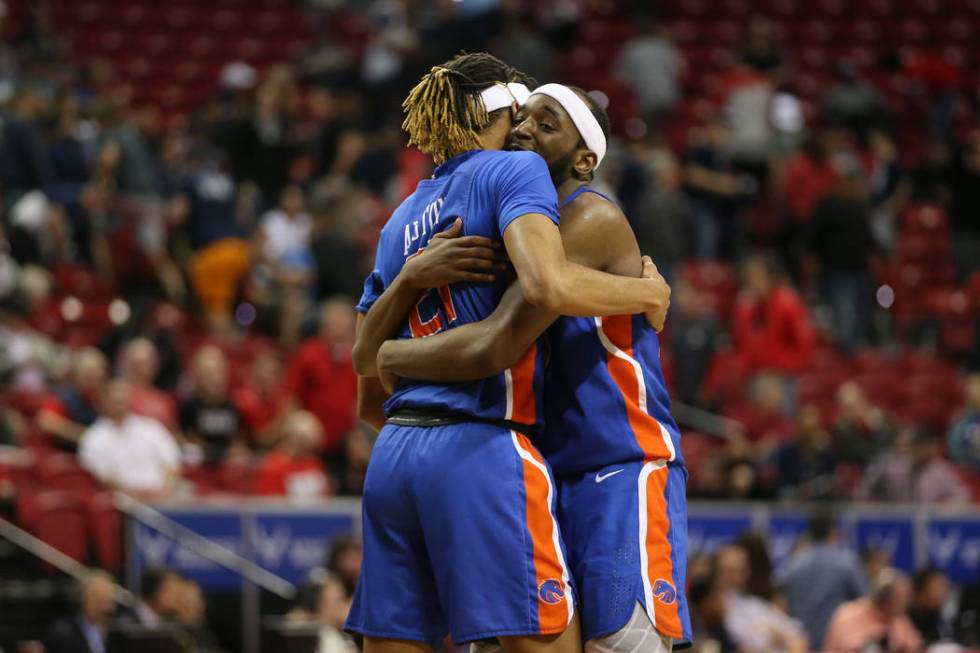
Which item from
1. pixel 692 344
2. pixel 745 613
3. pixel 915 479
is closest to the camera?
pixel 745 613

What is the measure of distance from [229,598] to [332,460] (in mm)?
2448

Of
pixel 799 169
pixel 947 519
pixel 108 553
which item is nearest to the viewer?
pixel 108 553

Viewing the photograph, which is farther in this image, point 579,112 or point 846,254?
point 846,254

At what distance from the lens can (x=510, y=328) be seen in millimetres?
3977

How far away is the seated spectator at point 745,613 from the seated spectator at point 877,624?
9.8 inches

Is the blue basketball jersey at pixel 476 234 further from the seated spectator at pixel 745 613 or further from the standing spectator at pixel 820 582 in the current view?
the standing spectator at pixel 820 582

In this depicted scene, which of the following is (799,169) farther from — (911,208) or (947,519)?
(947,519)

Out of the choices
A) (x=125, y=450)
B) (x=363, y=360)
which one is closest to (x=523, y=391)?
(x=363, y=360)

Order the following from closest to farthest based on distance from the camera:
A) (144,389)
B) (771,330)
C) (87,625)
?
(87,625)
(144,389)
(771,330)

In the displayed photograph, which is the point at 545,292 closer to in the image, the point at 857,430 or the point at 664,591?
the point at 664,591

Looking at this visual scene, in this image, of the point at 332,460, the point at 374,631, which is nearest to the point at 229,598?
the point at 332,460

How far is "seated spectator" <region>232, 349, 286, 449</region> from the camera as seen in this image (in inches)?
496

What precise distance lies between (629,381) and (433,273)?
0.61m

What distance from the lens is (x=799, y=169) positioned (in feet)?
57.5
